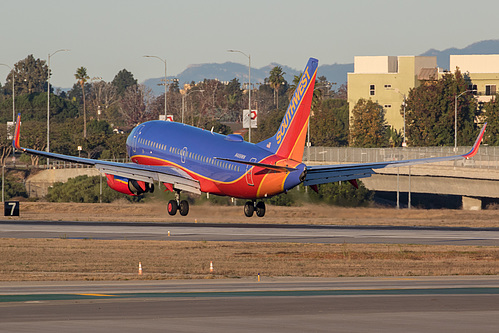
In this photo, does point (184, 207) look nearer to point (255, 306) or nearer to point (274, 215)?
point (274, 215)

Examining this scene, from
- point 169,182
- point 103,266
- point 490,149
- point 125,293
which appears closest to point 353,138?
point 490,149

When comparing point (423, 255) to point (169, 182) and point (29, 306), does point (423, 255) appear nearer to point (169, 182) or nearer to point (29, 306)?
point (169, 182)

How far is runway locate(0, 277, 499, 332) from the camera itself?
27.4m

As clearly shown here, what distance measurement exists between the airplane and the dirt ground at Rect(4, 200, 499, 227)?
19.4ft

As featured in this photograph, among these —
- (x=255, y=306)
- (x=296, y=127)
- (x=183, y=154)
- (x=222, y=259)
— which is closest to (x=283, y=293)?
(x=255, y=306)

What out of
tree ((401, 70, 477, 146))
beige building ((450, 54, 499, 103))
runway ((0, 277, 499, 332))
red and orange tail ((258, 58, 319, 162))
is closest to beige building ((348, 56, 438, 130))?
beige building ((450, 54, 499, 103))

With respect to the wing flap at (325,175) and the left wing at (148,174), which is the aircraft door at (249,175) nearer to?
the wing flap at (325,175)

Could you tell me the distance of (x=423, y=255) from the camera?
54.5 metres

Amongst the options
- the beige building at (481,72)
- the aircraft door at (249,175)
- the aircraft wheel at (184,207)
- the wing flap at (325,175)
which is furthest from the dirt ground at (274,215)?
the beige building at (481,72)

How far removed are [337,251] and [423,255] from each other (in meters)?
5.11

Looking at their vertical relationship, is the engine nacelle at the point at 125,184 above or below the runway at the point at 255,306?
above

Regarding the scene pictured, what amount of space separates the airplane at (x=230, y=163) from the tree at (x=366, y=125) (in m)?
106

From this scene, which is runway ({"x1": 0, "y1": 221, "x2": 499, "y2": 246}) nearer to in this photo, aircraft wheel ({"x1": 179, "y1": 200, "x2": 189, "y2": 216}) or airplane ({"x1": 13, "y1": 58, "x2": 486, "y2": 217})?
aircraft wheel ({"x1": 179, "y1": 200, "x2": 189, "y2": 216})

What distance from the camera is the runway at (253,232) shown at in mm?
63531
